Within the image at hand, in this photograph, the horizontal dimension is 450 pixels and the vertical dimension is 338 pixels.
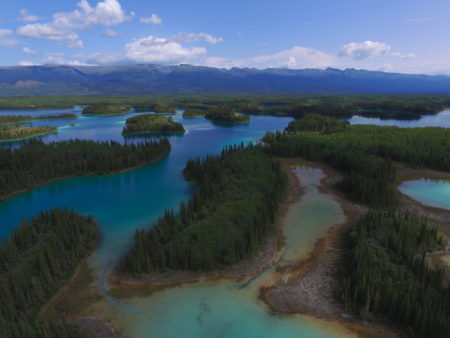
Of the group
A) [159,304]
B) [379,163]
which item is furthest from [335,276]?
[379,163]

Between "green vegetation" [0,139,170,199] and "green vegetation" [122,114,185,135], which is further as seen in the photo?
"green vegetation" [122,114,185,135]

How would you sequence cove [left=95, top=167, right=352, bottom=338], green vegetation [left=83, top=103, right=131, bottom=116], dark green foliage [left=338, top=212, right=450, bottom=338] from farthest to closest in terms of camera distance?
green vegetation [left=83, top=103, right=131, bottom=116]
cove [left=95, top=167, right=352, bottom=338]
dark green foliage [left=338, top=212, right=450, bottom=338]

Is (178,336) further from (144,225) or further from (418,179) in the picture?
(418,179)

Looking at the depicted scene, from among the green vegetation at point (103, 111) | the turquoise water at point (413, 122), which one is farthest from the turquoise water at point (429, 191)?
the green vegetation at point (103, 111)

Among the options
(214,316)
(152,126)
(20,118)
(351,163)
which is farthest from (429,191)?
(20,118)

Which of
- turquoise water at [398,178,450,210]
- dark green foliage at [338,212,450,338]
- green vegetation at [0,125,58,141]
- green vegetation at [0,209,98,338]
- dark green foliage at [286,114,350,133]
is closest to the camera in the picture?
green vegetation at [0,209,98,338]

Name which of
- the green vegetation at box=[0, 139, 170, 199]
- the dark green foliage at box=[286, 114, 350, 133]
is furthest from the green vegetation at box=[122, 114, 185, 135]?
the dark green foliage at box=[286, 114, 350, 133]

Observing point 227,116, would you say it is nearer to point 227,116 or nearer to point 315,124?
point 227,116

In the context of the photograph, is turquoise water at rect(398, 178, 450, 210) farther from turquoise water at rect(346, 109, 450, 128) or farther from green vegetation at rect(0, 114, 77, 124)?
green vegetation at rect(0, 114, 77, 124)
